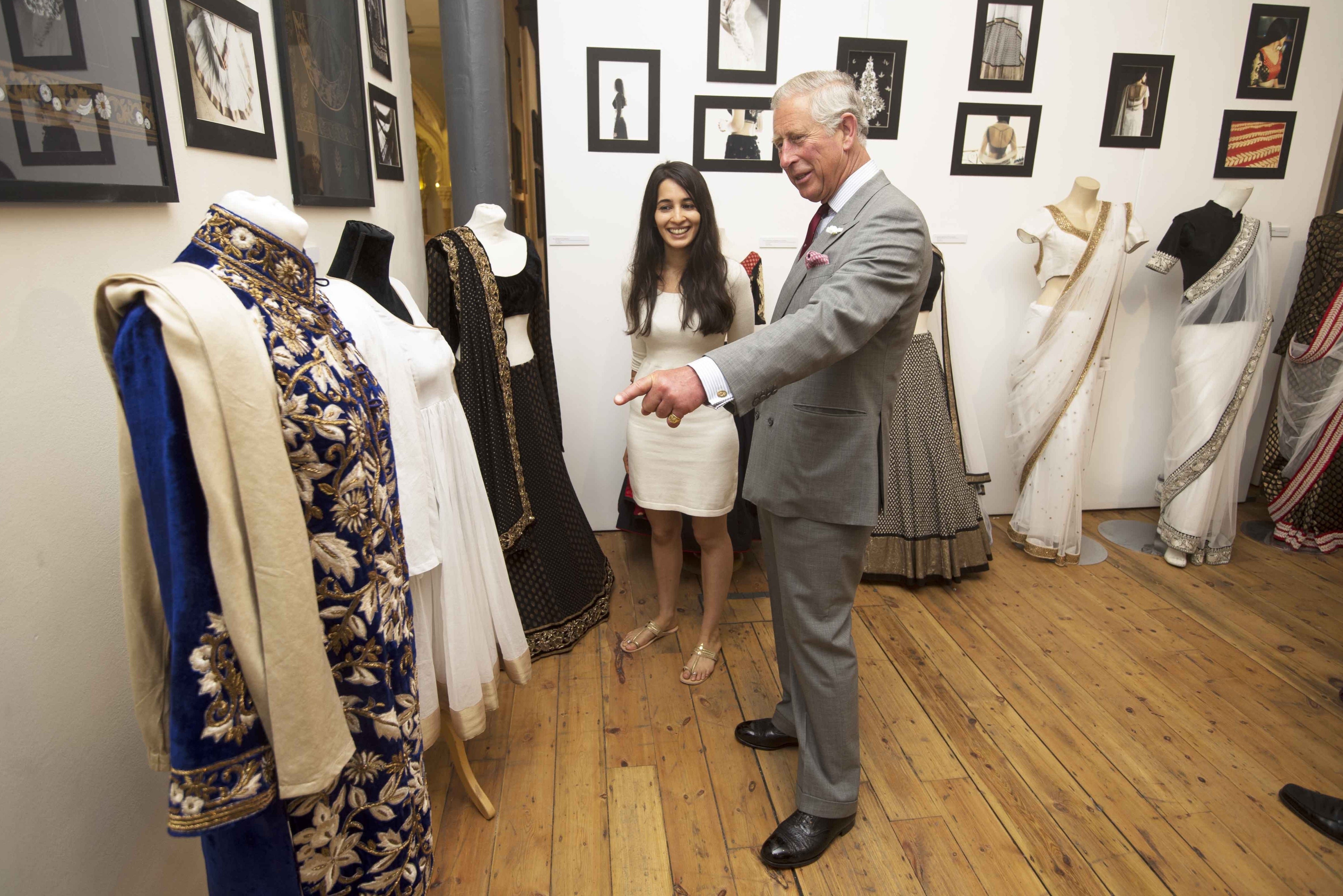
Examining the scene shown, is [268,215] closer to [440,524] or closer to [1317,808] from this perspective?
[440,524]

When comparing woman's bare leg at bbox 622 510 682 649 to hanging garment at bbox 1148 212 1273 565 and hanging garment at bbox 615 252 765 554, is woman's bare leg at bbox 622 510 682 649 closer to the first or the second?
hanging garment at bbox 615 252 765 554

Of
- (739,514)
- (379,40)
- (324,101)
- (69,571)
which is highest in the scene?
(379,40)

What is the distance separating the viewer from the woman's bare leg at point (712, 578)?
2432 mm

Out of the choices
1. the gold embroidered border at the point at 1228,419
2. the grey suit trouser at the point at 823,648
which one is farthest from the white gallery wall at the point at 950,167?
the grey suit trouser at the point at 823,648

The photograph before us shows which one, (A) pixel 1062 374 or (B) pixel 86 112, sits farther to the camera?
(A) pixel 1062 374

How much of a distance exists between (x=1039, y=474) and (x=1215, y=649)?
0.97m

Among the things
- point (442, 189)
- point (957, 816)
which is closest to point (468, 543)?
point (957, 816)

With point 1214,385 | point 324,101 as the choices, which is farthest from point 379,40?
point 1214,385

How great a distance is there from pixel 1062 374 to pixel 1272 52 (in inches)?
71.6

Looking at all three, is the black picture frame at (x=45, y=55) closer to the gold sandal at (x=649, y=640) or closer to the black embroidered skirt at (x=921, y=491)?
the gold sandal at (x=649, y=640)

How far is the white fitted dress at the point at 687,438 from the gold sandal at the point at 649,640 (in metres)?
0.52

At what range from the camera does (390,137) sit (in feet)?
8.62

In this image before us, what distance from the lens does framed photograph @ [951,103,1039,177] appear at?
10.8 ft

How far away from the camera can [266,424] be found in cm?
89
